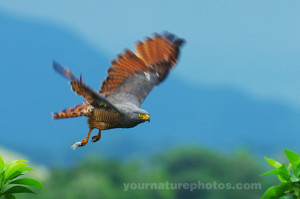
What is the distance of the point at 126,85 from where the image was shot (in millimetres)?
6770

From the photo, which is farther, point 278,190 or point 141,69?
point 141,69

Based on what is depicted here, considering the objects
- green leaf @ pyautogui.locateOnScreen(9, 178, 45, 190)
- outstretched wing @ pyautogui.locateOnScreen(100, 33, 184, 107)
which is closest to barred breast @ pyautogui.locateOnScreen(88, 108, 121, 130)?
outstretched wing @ pyautogui.locateOnScreen(100, 33, 184, 107)

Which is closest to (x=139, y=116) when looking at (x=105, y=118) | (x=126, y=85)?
(x=105, y=118)

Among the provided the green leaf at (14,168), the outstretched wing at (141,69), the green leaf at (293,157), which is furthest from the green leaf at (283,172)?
the green leaf at (14,168)

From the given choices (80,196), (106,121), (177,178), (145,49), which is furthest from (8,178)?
(177,178)

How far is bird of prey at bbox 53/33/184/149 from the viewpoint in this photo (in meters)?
5.58

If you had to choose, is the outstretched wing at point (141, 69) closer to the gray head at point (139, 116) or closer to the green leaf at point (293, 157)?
A: the gray head at point (139, 116)

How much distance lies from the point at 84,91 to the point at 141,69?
196cm

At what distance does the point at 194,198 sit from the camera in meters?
35.7

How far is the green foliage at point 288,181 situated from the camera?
5.62 metres

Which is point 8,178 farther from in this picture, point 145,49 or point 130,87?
point 145,49

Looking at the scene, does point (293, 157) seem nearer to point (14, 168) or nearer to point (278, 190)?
point (278, 190)

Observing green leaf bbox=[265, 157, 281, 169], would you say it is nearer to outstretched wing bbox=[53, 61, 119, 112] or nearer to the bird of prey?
the bird of prey

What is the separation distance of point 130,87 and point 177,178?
2819 cm
